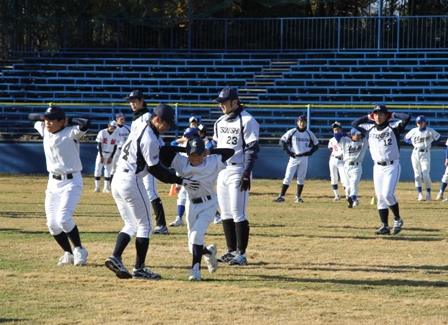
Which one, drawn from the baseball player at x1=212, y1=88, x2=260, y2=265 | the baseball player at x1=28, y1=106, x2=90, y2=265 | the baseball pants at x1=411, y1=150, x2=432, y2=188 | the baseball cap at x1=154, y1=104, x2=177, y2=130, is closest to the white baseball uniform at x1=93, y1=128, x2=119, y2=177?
the baseball pants at x1=411, y1=150, x2=432, y2=188

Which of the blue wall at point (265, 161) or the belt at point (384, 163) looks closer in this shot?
the belt at point (384, 163)

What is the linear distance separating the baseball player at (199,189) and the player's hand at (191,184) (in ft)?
0.09

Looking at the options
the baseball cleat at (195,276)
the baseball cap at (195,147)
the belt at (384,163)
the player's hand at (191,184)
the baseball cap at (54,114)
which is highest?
the baseball cap at (54,114)

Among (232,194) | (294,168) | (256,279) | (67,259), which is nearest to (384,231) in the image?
(232,194)

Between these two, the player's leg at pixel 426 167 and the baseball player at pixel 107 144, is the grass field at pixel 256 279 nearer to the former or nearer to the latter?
the player's leg at pixel 426 167

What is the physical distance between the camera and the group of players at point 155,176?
8.31 m

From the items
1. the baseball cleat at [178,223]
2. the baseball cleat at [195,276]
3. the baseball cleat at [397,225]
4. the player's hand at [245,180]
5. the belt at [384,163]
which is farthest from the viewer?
the baseball cleat at [178,223]

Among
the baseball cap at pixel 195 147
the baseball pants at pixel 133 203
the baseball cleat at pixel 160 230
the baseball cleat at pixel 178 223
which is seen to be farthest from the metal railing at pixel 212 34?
the baseball cap at pixel 195 147

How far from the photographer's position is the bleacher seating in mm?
28219

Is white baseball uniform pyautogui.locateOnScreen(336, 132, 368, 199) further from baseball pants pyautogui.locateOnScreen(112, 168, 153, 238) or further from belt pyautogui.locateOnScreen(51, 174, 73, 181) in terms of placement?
baseball pants pyautogui.locateOnScreen(112, 168, 153, 238)

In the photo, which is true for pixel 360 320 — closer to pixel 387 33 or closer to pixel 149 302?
pixel 149 302

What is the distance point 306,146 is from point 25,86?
51.4ft

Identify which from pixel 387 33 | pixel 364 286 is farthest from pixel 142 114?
pixel 387 33

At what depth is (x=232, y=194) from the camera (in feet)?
32.0
